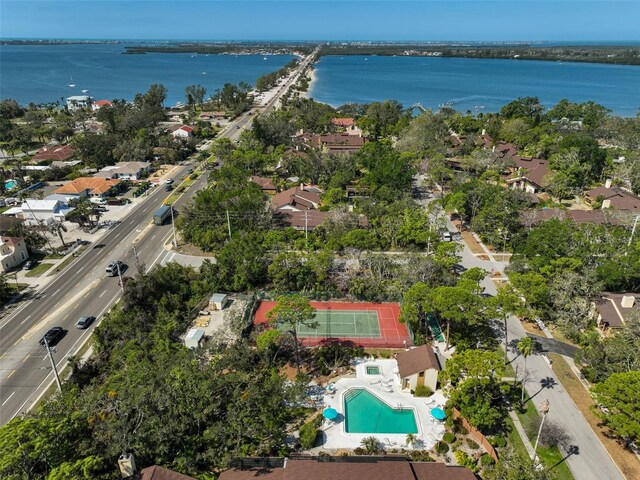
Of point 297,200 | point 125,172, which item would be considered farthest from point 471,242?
point 125,172

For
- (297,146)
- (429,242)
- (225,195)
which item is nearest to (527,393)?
(429,242)

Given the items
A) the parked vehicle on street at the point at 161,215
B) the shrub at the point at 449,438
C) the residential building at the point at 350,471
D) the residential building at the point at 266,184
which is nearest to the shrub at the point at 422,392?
the shrub at the point at 449,438

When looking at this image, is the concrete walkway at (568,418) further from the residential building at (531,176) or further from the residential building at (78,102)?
the residential building at (78,102)

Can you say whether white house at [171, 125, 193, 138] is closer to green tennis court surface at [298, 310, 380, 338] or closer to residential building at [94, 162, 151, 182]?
residential building at [94, 162, 151, 182]

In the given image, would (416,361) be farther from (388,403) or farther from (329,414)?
(329,414)

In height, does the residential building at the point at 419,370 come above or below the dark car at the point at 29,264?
above

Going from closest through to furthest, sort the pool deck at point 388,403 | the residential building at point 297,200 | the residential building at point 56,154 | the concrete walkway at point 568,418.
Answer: the concrete walkway at point 568,418 → the pool deck at point 388,403 → the residential building at point 297,200 → the residential building at point 56,154
